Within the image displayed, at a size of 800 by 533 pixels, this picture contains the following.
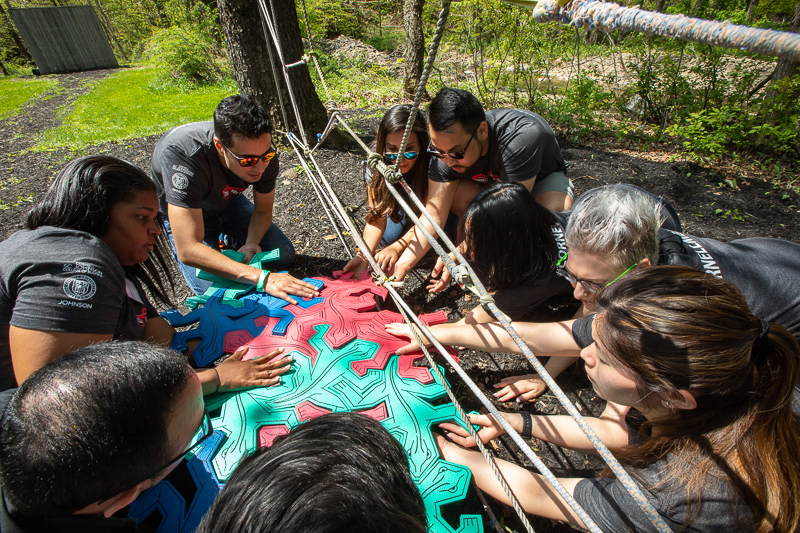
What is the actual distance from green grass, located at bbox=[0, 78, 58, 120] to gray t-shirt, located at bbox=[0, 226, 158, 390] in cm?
1154

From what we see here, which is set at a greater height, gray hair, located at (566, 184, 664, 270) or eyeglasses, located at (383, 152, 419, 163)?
eyeglasses, located at (383, 152, 419, 163)

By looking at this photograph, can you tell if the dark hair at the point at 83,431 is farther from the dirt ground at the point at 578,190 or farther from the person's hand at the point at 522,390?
the person's hand at the point at 522,390

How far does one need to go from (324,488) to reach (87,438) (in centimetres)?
54

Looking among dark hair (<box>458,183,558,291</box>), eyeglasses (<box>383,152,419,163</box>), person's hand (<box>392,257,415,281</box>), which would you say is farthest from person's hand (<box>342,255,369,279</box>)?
dark hair (<box>458,183,558,291</box>)

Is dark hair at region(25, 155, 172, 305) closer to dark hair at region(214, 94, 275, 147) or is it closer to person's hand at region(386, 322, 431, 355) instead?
dark hair at region(214, 94, 275, 147)

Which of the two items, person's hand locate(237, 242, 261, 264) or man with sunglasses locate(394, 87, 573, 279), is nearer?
man with sunglasses locate(394, 87, 573, 279)

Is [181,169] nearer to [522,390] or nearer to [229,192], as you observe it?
[229,192]

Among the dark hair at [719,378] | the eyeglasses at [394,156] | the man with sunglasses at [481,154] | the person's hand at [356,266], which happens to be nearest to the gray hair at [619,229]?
the dark hair at [719,378]

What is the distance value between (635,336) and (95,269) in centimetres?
176

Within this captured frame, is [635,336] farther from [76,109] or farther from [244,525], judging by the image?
[76,109]

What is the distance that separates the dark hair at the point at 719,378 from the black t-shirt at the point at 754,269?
0.50 meters

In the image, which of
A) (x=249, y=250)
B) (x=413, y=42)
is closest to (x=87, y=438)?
(x=249, y=250)

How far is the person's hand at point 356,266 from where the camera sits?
2.54 meters

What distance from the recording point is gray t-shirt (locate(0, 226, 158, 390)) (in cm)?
125
